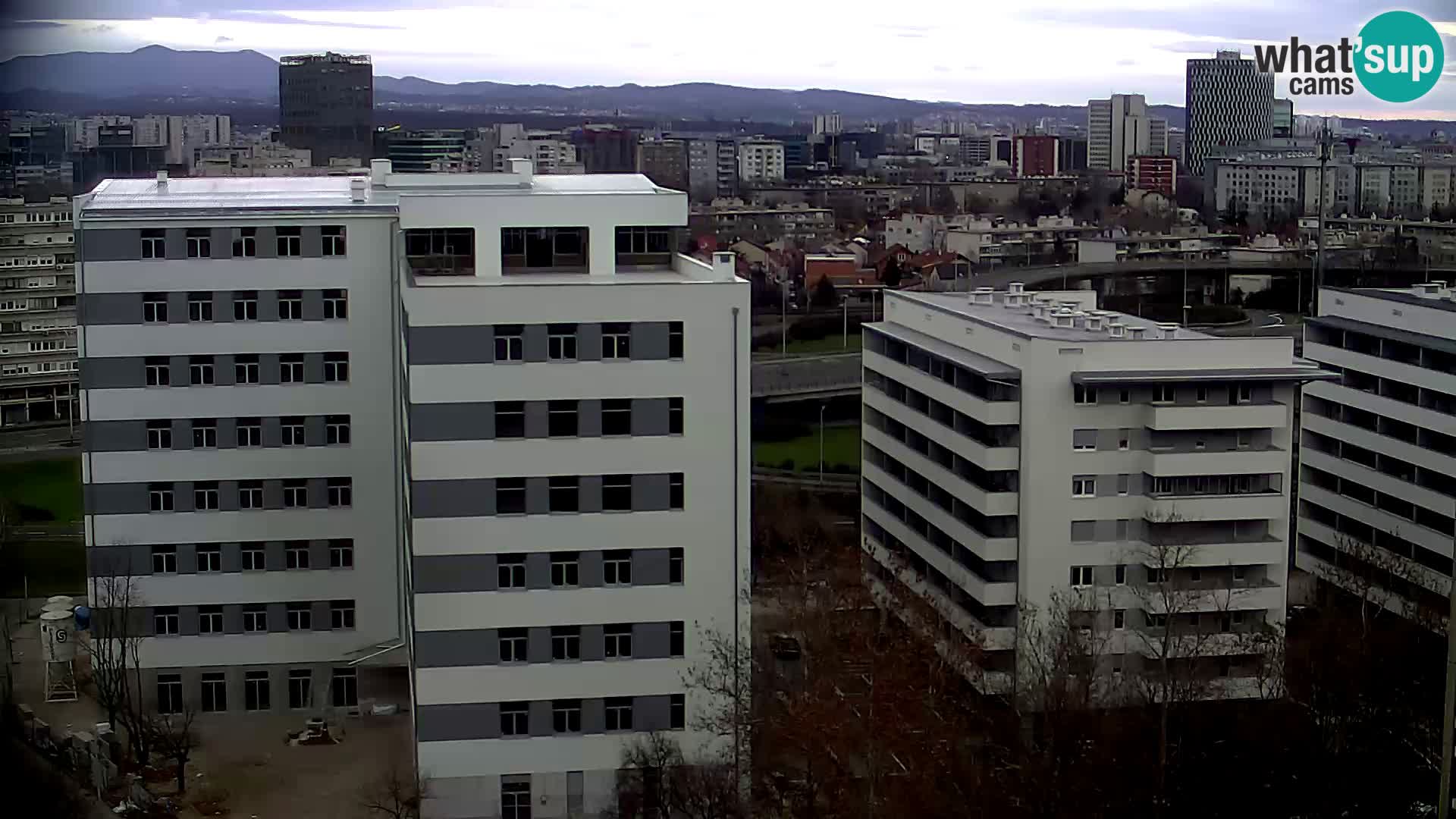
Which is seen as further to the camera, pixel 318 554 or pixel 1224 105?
pixel 1224 105

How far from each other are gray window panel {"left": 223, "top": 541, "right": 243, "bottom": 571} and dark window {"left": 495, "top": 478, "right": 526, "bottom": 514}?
1637 mm

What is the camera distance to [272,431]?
593cm

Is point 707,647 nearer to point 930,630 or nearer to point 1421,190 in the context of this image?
point 930,630

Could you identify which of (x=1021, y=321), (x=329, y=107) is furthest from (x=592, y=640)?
(x=329, y=107)

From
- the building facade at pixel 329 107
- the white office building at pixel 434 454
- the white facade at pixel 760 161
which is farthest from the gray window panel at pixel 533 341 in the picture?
the white facade at pixel 760 161

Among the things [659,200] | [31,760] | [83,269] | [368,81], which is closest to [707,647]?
[659,200]

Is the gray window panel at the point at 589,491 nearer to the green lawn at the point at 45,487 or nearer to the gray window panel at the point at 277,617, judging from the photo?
the gray window panel at the point at 277,617

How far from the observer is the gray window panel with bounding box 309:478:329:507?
19.6 ft

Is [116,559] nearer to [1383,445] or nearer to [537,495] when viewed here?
[537,495]

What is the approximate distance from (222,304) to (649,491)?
6.50ft

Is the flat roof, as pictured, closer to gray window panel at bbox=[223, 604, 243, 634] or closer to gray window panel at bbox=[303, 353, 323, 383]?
gray window panel at bbox=[303, 353, 323, 383]

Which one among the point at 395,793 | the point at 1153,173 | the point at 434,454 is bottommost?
the point at 395,793

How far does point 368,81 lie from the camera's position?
46.7 feet

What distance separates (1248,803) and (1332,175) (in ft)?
36.4
